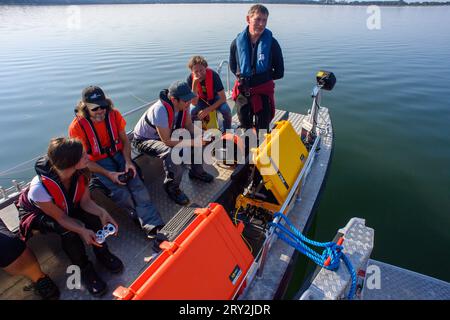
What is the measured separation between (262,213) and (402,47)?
15.3 m

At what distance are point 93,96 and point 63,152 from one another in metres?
0.78

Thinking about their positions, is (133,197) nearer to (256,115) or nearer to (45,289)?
(45,289)

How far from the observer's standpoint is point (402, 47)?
14156mm

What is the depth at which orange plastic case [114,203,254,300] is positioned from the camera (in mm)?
1537

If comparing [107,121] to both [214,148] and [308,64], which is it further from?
[308,64]

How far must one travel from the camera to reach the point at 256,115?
3971 millimetres

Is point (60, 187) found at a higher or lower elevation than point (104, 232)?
higher

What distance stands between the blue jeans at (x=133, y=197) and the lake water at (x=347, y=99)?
1.27 meters

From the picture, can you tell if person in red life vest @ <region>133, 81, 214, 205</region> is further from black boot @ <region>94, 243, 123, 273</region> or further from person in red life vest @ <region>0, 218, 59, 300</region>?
person in red life vest @ <region>0, 218, 59, 300</region>

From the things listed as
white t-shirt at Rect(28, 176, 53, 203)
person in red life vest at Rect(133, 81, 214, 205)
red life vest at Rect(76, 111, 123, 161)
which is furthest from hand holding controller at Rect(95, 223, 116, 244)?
person in red life vest at Rect(133, 81, 214, 205)

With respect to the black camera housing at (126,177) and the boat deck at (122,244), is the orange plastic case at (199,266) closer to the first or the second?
the boat deck at (122,244)

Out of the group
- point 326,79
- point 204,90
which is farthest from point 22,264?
point 326,79

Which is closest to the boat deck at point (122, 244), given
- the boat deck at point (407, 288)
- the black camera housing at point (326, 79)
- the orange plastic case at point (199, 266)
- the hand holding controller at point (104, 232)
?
the hand holding controller at point (104, 232)

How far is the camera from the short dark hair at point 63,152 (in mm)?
2043
